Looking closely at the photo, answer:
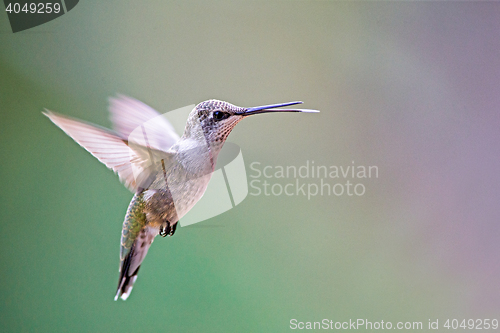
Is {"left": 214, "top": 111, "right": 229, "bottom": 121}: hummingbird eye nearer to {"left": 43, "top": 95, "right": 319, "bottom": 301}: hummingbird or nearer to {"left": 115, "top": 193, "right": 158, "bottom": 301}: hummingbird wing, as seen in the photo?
{"left": 43, "top": 95, "right": 319, "bottom": 301}: hummingbird

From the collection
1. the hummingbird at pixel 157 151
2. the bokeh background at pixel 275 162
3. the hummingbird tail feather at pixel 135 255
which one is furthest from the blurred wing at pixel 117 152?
the bokeh background at pixel 275 162

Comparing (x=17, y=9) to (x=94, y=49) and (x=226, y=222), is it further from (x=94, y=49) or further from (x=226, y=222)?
(x=226, y=222)

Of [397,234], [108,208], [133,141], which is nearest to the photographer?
[133,141]

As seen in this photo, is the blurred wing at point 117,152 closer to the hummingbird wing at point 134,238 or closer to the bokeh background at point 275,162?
the hummingbird wing at point 134,238

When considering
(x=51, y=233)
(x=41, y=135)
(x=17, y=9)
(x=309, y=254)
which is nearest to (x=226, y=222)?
(x=309, y=254)

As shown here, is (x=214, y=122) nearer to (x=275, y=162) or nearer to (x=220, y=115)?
(x=220, y=115)
